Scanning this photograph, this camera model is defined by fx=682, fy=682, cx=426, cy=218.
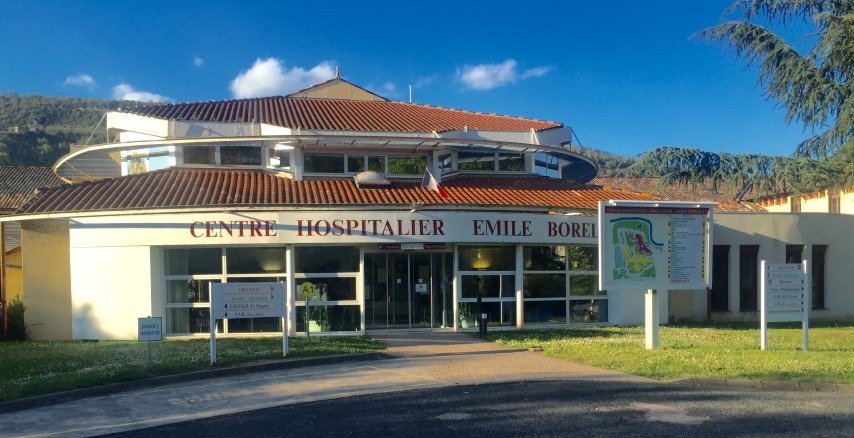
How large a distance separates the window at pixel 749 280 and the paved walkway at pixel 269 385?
1258cm

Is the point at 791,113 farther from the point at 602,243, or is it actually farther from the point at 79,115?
the point at 79,115

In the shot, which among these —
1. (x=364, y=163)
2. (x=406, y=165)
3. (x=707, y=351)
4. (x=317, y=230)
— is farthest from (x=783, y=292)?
(x=364, y=163)

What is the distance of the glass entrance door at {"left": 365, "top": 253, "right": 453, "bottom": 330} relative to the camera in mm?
19422

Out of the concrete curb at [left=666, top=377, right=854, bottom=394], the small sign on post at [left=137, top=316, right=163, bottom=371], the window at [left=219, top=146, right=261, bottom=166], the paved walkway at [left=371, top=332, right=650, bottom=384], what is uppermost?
the window at [left=219, top=146, right=261, bottom=166]

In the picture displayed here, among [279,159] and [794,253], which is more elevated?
[279,159]

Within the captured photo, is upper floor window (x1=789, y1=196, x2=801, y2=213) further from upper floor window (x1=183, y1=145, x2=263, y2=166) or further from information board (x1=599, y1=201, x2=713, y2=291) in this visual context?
upper floor window (x1=183, y1=145, x2=263, y2=166)

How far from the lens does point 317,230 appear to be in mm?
18188

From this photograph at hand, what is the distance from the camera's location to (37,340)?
62.2ft

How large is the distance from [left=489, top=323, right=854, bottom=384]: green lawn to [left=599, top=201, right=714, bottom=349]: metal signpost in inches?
51.7

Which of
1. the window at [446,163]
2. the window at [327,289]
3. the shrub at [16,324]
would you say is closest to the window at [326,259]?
the window at [327,289]

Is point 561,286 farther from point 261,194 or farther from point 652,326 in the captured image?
point 261,194

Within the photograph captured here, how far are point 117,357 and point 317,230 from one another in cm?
583

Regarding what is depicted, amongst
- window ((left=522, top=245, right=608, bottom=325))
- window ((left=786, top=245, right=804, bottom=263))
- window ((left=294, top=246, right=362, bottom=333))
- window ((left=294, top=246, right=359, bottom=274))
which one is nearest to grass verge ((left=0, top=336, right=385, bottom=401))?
window ((left=294, top=246, right=362, bottom=333))

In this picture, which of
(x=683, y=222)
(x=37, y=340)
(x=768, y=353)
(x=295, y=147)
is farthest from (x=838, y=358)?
(x=37, y=340)
